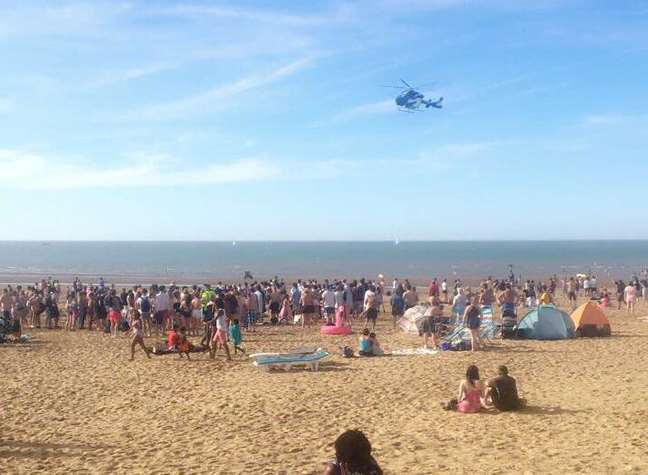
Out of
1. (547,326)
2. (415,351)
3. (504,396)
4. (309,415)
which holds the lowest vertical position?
(309,415)

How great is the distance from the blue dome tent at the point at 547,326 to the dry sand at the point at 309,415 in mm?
1467

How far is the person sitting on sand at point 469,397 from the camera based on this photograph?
9164 mm

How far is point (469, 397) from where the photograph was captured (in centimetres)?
923

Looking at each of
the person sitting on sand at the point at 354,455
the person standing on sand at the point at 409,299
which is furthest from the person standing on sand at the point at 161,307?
the person sitting on sand at the point at 354,455

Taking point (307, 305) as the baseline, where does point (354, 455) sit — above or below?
above

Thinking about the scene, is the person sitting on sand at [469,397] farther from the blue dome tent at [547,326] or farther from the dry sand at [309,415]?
the blue dome tent at [547,326]

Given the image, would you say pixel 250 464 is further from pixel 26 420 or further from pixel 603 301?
pixel 603 301

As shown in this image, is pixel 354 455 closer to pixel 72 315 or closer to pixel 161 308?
pixel 161 308

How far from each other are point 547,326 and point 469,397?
8.10 metres

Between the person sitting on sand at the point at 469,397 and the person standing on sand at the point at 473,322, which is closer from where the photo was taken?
the person sitting on sand at the point at 469,397

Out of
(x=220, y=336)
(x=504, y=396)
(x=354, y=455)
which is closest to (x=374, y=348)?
(x=220, y=336)

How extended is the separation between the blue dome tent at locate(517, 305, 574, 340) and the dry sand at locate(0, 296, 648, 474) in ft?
4.81

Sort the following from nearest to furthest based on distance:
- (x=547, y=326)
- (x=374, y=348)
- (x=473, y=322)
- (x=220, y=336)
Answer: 1. (x=220, y=336)
2. (x=374, y=348)
3. (x=473, y=322)
4. (x=547, y=326)

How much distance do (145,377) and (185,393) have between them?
5.81 ft
